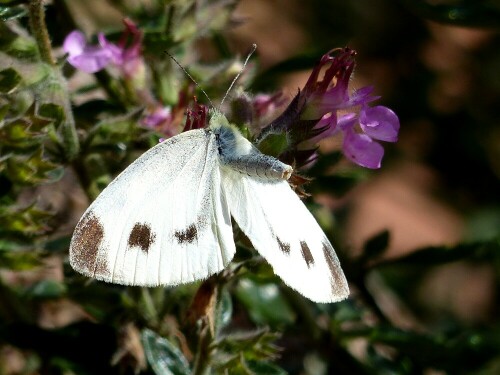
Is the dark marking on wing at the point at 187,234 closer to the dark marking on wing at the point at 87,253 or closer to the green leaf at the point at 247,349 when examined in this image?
the dark marking on wing at the point at 87,253

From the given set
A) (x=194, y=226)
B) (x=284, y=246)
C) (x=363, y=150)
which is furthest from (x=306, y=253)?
(x=363, y=150)

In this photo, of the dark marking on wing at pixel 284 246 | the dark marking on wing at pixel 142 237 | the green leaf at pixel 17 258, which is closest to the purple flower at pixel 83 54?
the green leaf at pixel 17 258

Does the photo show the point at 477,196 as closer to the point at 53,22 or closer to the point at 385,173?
the point at 385,173

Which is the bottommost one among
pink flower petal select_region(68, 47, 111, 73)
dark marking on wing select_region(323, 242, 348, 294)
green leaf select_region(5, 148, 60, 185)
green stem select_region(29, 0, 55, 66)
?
green leaf select_region(5, 148, 60, 185)

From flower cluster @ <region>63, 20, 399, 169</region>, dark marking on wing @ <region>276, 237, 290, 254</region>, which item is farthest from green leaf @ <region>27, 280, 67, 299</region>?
dark marking on wing @ <region>276, 237, 290, 254</region>

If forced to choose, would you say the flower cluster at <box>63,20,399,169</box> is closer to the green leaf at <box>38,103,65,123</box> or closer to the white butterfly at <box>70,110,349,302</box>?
the white butterfly at <box>70,110,349,302</box>

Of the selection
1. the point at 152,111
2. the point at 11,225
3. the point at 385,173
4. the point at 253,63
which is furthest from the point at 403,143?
the point at 11,225
